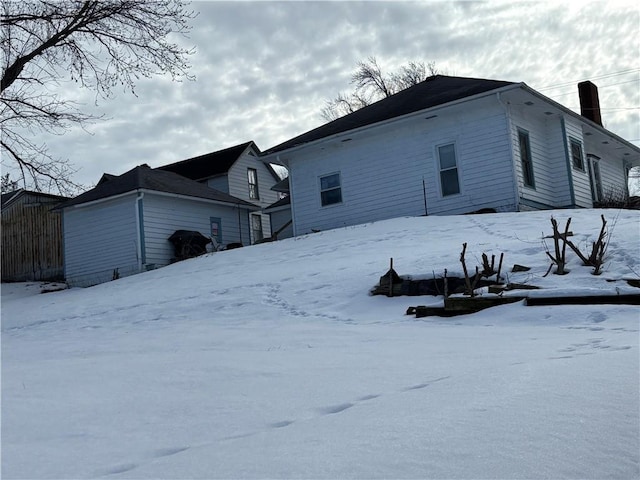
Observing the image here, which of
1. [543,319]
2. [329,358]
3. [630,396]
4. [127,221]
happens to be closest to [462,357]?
[329,358]

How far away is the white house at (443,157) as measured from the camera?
54.9ft

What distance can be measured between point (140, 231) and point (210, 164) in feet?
39.4

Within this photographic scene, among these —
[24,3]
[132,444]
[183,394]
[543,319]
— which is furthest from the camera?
[24,3]

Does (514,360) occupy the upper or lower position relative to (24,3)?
lower

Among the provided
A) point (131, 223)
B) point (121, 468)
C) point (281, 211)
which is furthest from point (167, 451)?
point (281, 211)

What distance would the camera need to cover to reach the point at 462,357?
4609 millimetres

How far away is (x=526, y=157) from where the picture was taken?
17.3 m

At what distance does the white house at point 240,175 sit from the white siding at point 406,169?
35.7 ft

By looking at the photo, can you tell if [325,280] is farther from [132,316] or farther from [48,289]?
[48,289]

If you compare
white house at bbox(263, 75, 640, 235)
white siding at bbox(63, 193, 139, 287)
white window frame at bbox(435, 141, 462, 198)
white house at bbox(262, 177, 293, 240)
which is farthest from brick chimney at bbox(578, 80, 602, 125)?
white siding at bbox(63, 193, 139, 287)

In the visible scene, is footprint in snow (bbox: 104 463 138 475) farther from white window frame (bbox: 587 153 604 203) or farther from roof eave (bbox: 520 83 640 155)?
white window frame (bbox: 587 153 604 203)

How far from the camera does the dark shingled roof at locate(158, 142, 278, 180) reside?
3167 centimetres

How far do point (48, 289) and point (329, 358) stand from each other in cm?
2154

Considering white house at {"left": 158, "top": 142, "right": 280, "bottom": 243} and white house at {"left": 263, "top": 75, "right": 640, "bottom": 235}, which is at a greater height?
white house at {"left": 158, "top": 142, "right": 280, "bottom": 243}
